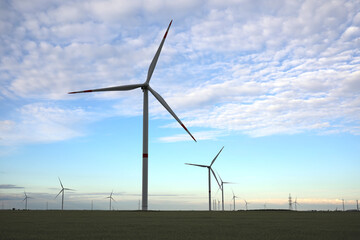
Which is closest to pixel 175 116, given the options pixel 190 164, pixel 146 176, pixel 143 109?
pixel 143 109

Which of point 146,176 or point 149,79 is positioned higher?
point 149,79

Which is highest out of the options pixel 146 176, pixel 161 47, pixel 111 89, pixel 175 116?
pixel 161 47

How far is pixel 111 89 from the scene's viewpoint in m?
70.8
